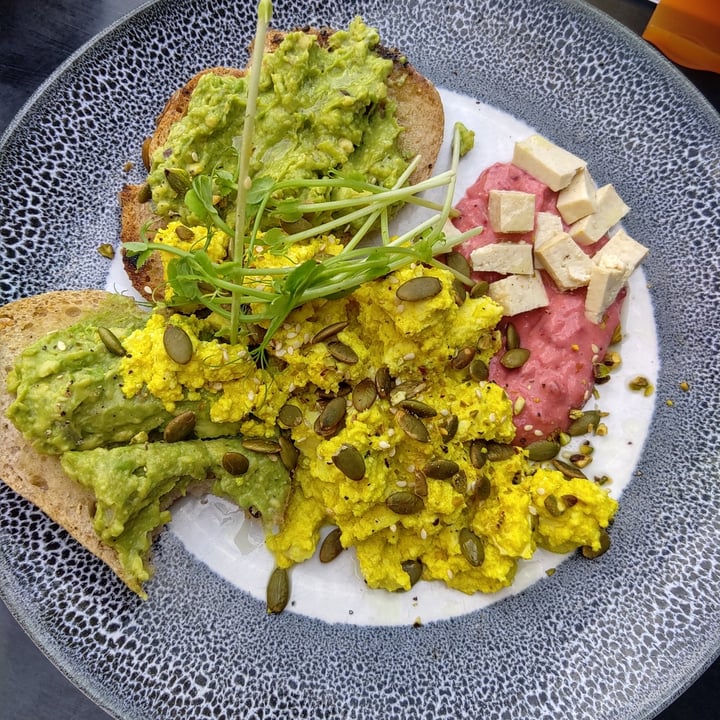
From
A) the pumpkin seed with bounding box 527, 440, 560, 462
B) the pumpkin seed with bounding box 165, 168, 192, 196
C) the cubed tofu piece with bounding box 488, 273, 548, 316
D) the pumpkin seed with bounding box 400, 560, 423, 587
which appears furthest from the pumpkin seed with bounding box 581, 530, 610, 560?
the pumpkin seed with bounding box 165, 168, 192, 196

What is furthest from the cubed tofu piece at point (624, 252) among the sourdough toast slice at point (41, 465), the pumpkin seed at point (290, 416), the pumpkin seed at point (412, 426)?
the sourdough toast slice at point (41, 465)

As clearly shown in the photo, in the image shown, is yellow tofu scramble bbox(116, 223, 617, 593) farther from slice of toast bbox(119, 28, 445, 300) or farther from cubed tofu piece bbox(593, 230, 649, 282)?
cubed tofu piece bbox(593, 230, 649, 282)

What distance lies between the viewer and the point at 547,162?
233 cm

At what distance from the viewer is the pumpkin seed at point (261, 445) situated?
2.10m

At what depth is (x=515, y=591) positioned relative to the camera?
2.29 m

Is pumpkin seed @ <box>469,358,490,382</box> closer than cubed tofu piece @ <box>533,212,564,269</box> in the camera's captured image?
Yes

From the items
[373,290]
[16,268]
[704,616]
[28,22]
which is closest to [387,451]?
[373,290]

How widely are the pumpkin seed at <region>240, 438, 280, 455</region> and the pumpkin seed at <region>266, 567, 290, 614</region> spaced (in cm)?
53

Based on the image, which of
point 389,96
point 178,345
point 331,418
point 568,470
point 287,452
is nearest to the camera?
point 178,345

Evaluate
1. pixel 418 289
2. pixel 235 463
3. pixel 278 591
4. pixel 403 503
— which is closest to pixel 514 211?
pixel 418 289

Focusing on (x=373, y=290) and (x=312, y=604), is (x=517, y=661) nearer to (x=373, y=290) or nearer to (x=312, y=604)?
(x=312, y=604)

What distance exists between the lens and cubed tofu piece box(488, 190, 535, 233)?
224 centimetres

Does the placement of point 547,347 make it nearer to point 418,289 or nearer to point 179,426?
point 418,289

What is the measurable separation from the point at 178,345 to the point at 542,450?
4.64 feet
